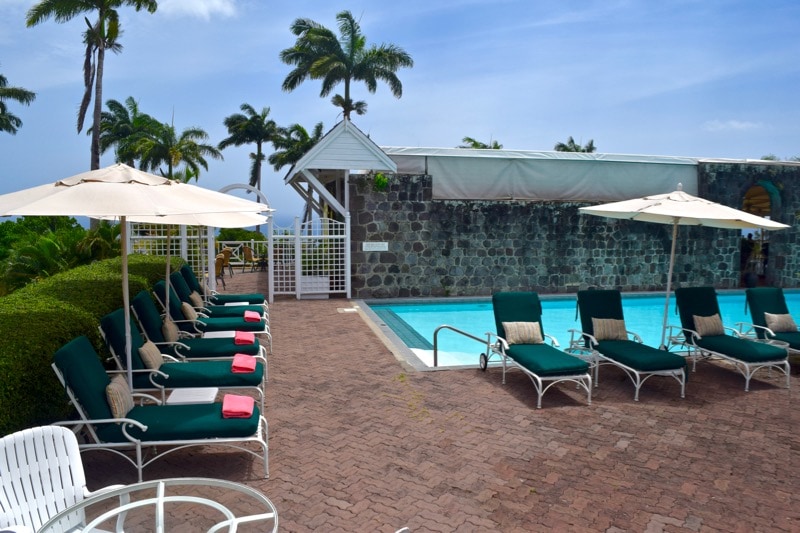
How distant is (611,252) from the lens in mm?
16344

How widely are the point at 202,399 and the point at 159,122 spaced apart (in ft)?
117

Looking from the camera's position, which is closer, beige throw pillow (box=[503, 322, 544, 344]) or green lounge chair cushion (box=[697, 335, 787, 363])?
green lounge chair cushion (box=[697, 335, 787, 363])

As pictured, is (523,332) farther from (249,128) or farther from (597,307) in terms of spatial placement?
(249,128)

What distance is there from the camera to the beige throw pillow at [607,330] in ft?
24.2

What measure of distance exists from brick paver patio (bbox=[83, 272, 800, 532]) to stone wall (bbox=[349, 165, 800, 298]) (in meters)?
7.90

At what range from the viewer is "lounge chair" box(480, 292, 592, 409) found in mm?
6035

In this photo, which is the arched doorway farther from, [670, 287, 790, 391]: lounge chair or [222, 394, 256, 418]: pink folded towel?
[222, 394, 256, 418]: pink folded towel

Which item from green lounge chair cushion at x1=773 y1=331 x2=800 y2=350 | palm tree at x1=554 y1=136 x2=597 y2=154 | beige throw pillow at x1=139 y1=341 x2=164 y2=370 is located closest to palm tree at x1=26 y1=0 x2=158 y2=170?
beige throw pillow at x1=139 y1=341 x2=164 y2=370

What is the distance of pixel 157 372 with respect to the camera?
516cm

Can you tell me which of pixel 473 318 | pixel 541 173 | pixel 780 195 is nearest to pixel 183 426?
pixel 473 318

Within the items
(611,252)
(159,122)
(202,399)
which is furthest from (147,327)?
(159,122)

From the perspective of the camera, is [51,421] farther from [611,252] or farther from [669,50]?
[611,252]

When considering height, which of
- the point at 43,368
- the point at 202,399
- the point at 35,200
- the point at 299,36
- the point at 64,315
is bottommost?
the point at 202,399

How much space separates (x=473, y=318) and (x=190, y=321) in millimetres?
7378
